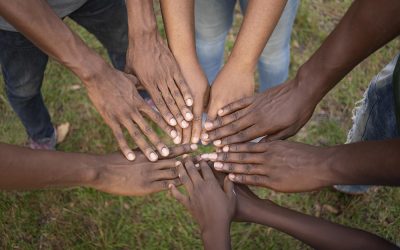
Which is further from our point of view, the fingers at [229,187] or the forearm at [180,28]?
the forearm at [180,28]

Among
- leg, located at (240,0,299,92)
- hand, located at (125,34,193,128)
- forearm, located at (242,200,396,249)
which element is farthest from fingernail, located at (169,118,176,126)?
leg, located at (240,0,299,92)

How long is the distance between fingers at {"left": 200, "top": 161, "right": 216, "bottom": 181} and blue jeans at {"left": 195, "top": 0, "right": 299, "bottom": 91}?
2.16 ft

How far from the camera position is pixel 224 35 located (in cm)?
221

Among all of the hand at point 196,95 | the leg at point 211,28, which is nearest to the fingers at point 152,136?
the hand at point 196,95

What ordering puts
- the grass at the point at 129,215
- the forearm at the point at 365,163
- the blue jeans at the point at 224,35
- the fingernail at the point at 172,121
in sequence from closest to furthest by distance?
the forearm at the point at 365,163, the fingernail at the point at 172,121, the blue jeans at the point at 224,35, the grass at the point at 129,215

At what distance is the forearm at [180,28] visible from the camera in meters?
1.86

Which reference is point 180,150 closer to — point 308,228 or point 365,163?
point 308,228

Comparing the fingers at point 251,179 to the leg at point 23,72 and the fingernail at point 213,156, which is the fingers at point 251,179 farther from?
the leg at point 23,72

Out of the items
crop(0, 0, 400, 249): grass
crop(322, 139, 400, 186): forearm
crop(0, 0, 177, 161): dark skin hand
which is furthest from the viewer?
crop(0, 0, 400, 249): grass

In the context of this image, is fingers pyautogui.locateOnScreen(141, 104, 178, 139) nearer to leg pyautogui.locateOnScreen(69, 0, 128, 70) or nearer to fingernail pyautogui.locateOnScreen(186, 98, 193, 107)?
→ fingernail pyautogui.locateOnScreen(186, 98, 193, 107)

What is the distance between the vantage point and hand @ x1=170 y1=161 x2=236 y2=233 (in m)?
1.67

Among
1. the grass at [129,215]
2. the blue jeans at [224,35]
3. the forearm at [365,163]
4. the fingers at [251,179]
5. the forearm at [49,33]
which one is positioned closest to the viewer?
the forearm at [365,163]

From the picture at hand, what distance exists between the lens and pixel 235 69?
1927 mm

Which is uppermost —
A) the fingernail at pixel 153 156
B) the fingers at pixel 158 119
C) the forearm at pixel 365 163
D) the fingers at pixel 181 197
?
the forearm at pixel 365 163
